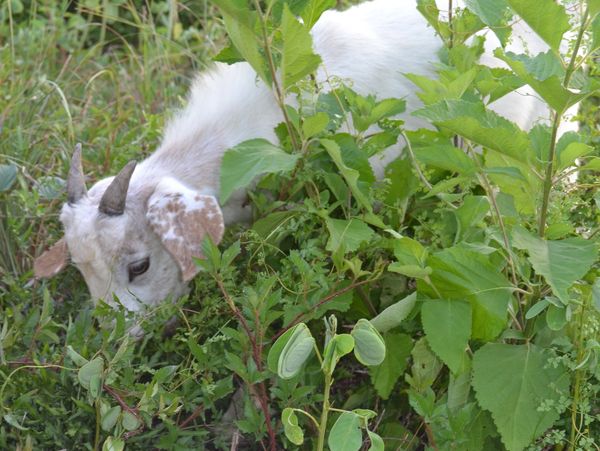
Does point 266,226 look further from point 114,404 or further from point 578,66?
point 578,66

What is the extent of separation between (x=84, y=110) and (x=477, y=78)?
8.82 ft

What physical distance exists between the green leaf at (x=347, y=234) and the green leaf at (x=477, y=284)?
0.81 ft

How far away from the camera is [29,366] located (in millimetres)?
2668

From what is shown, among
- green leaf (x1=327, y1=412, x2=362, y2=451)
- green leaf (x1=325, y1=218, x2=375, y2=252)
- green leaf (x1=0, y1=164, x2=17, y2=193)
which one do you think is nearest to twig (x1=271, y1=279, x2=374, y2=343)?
green leaf (x1=325, y1=218, x2=375, y2=252)

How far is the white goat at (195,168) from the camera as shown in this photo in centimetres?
332

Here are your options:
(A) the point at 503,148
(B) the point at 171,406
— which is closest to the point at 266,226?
(B) the point at 171,406

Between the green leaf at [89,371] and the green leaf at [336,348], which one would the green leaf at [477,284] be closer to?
the green leaf at [336,348]

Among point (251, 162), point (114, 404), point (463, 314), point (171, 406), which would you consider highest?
point (251, 162)

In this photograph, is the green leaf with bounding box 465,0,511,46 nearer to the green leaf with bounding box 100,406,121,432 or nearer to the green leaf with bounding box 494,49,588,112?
the green leaf with bounding box 494,49,588,112

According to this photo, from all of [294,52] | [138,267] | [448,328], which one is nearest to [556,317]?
[448,328]

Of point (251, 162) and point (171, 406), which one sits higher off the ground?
point (251, 162)

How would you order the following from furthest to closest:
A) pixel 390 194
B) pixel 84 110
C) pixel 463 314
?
pixel 84 110 < pixel 390 194 < pixel 463 314

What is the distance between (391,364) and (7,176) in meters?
1.70

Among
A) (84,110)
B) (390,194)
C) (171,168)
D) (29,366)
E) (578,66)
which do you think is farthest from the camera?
(84,110)
